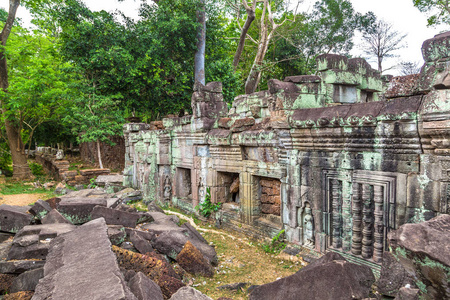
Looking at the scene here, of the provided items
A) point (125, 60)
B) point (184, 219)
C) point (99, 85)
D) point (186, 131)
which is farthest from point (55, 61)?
point (184, 219)

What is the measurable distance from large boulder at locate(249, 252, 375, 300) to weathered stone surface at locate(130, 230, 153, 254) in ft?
6.70

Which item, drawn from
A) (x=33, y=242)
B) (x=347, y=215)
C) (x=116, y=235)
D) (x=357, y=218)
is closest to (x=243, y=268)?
(x=347, y=215)

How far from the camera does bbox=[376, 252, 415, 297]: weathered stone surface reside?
345 centimetres

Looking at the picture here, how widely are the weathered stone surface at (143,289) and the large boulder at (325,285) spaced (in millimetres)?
1130

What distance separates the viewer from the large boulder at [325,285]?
10.6ft

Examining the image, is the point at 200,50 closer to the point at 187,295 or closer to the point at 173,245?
the point at 173,245

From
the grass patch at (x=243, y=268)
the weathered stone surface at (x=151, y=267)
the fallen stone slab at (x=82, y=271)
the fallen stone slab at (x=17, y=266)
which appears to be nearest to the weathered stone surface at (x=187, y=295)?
the fallen stone slab at (x=82, y=271)

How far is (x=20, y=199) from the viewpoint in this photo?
39.7 feet

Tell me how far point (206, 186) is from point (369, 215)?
443cm

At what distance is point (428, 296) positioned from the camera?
6.99 feet

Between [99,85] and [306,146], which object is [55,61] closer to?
[99,85]

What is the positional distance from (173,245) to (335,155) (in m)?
2.85

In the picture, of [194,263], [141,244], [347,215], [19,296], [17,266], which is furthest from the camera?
[141,244]

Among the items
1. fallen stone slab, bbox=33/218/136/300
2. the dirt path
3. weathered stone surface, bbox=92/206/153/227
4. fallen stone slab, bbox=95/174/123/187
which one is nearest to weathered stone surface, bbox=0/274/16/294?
fallen stone slab, bbox=33/218/136/300
